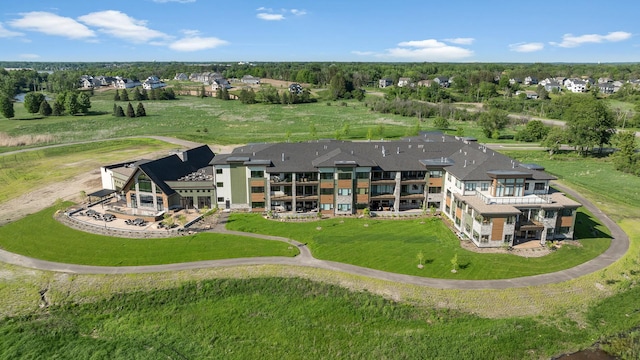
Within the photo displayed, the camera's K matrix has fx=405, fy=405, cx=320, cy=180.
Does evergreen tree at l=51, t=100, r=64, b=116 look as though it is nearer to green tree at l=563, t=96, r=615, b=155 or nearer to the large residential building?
the large residential building

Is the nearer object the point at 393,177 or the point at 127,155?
the point at 393,177

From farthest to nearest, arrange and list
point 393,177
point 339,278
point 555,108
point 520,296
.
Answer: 1. point 555,108
2. point 393,177
3. point 339,278
4. point 520,296

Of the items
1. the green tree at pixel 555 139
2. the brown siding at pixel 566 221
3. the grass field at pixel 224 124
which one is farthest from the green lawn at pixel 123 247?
the green tree at pixel 555 139

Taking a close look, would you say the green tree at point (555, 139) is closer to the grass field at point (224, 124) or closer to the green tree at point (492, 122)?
the grass field at point (224, 124)

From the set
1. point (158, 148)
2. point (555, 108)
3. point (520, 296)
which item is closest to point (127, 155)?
point (158, 148)

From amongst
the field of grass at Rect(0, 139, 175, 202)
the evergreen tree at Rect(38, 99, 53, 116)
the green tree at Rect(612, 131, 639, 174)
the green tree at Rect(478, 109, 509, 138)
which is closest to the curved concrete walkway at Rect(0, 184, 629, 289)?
the field of grass at Rect(0, 139, 175, 202)

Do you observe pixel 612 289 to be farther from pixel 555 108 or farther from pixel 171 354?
pixel 555 108
